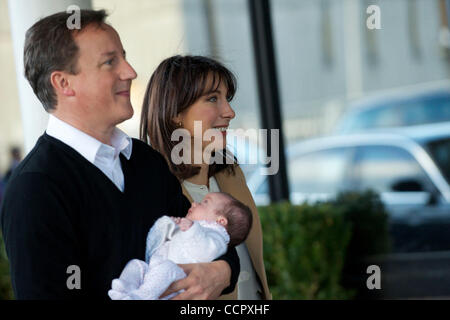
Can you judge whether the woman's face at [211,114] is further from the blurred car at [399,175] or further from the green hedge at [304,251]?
the blurred car at [399,175]

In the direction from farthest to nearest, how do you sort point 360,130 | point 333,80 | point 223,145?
point 333,80 → point 360,130 → point 223,145

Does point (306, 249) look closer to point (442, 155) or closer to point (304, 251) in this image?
point (304, 251)

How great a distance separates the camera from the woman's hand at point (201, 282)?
5.05 feet

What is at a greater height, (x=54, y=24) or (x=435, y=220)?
(x=54, y=24)

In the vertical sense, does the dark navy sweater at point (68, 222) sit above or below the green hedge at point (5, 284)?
above

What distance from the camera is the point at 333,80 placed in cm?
737

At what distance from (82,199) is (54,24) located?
1.24 ft

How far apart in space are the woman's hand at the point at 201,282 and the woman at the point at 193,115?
0.98ft

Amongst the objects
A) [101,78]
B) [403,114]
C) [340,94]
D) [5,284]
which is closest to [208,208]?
[101,78]

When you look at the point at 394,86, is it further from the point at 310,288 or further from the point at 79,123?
the point at 79,123

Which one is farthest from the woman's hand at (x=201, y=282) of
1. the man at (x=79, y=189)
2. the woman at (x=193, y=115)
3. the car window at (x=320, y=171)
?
the car window at (x=320, y=171)

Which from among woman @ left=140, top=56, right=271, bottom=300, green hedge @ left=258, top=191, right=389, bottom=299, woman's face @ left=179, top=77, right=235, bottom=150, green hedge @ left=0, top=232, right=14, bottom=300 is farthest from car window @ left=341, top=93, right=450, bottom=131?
woman's face @ left=179, top=77, right=235, bottom=150

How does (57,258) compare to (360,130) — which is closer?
(57,258)
